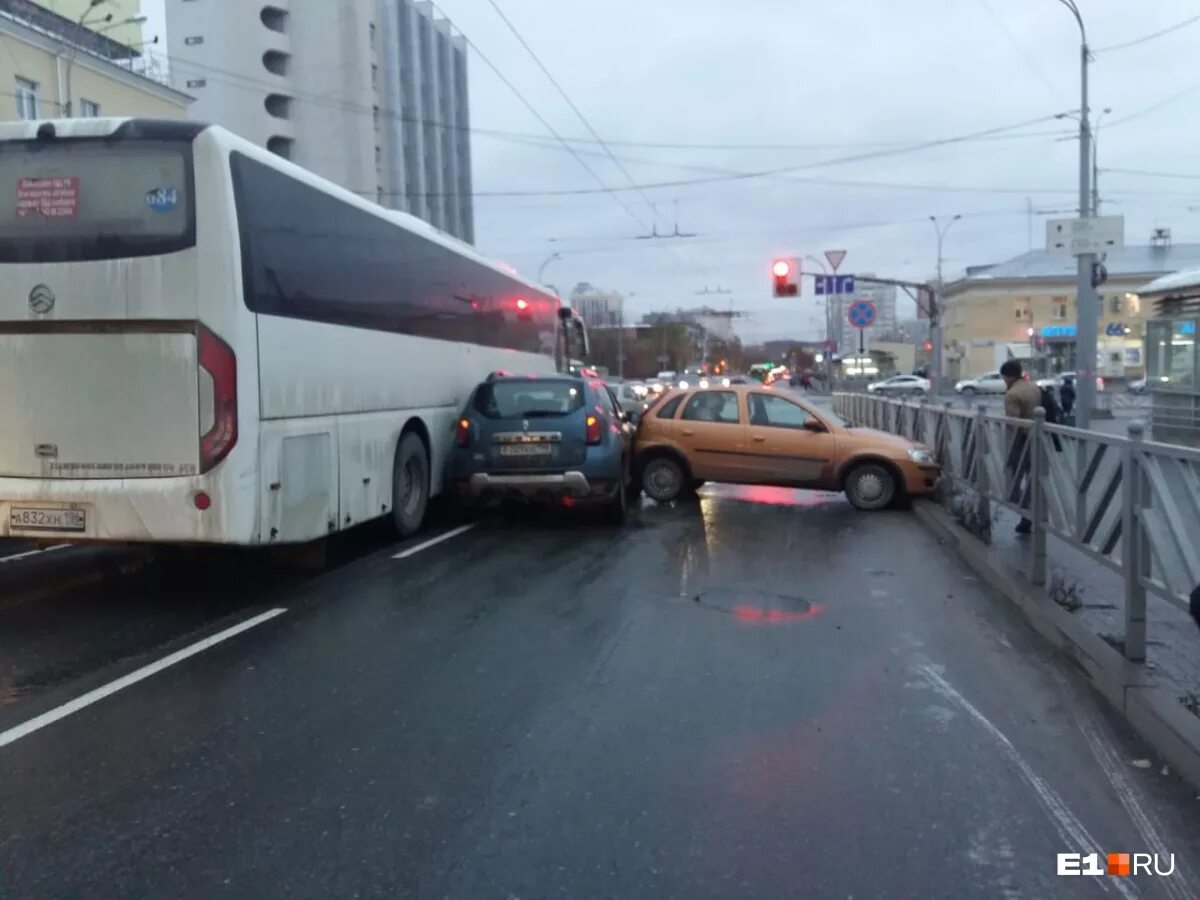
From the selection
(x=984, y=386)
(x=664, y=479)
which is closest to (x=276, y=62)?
(x=984, y=386)

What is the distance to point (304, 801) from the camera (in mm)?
4379

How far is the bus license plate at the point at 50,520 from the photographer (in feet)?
24.1

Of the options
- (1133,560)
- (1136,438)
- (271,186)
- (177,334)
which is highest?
(271,186)

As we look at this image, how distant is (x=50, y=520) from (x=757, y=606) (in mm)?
5043

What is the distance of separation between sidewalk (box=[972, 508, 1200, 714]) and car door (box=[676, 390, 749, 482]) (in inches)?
164

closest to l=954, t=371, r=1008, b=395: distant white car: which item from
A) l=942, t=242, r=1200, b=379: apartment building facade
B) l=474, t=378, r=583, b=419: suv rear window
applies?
l=942, t=242, r=1200, b=379: apartment building facade

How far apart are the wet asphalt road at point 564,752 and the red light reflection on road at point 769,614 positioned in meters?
0.03

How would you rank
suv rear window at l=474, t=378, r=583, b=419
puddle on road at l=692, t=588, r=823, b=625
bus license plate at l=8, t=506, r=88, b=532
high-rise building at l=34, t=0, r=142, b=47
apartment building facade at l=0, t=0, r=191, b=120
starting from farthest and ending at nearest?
high-rise building at l=34, t=0, r=142, b=47 → apartment building facade at l=0, t=0, r=191, b=120 → suv rear window at l=474, t=378, r=583, b=419 → puddle on road at l=692, t=588, r=823, b=625 → bus license plate at l=8, t=506, r=88, b=532

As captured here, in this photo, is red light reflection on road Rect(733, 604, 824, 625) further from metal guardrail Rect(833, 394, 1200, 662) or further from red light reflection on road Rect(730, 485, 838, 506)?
red light reflection on road Rect(730, 485, 838, 506)

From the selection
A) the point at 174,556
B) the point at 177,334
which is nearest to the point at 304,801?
the point at 177,334

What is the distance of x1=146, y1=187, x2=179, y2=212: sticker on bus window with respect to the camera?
285 inches

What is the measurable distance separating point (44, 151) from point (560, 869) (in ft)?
20.3

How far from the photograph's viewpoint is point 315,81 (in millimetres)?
63375

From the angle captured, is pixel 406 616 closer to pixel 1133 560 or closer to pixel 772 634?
pixel 772 634
